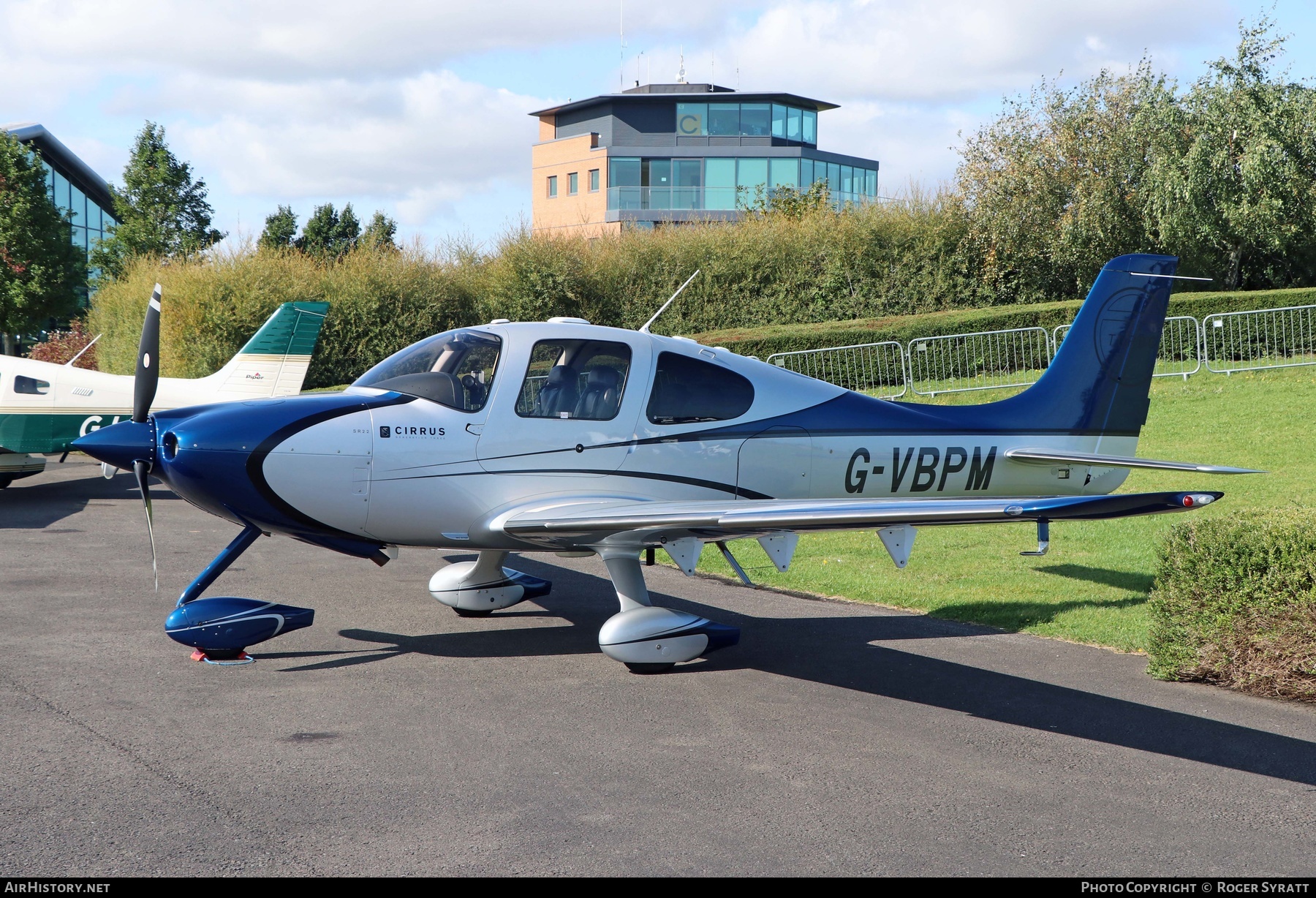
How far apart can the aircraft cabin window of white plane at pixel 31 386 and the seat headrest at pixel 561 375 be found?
11.4 meters

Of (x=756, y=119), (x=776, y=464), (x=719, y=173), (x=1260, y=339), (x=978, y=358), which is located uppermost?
(x=756, y=119)

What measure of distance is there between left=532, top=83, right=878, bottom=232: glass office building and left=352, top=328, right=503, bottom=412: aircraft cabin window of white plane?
41382mm

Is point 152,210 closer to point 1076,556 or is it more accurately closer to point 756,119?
point 756,119

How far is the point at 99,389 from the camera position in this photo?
615 inches

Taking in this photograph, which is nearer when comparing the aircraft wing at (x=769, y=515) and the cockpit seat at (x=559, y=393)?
the aircraft wing at (x=769, y=515)

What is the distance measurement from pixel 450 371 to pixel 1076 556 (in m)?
6.69

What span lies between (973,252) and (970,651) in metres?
21.0

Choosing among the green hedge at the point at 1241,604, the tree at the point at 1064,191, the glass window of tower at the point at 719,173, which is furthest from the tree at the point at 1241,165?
the glass window of tower at the point at 719,173

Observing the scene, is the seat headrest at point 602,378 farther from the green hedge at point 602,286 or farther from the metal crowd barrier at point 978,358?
the green hedge at point 602,286

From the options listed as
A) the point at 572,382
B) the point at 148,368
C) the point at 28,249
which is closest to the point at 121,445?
the point at 148,368

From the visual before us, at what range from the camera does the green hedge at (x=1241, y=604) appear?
6.09m

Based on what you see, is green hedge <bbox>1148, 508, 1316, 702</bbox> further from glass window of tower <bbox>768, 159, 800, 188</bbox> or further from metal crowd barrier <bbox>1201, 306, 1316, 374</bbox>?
glass window of tower <bbox>768, 159, 800, 188</bbox>

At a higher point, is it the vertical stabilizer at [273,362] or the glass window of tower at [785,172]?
the glass window of tower at [785,172]

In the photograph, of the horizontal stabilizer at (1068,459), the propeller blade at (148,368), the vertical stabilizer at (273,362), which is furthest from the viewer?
the vertical stabilizer at (273,362)
